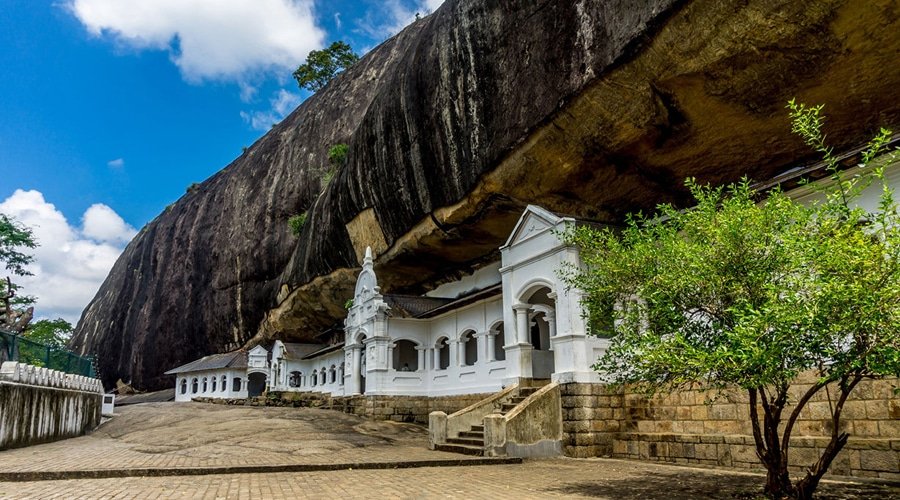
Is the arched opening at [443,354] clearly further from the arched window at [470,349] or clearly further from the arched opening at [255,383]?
the arched opening at [255,383]

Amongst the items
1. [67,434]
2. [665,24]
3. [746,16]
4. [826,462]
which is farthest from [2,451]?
[746,16]

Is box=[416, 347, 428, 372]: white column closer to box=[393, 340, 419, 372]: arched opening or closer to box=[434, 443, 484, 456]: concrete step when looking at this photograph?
box=[393, 340, 419, 372]: arched opening

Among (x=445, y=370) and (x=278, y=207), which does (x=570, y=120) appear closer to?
(x=445, y=370)

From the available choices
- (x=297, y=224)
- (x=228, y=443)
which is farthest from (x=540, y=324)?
(x=297, y=224)

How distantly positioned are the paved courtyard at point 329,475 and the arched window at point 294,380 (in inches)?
798

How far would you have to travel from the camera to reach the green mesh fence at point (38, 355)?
47.4ft

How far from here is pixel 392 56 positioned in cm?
3838

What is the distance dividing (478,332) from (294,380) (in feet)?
72.8

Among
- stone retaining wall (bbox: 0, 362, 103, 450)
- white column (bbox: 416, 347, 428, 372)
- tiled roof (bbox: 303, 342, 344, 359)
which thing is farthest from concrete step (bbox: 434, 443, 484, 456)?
tiled roof (bbox: 303, 342, 344, 359)

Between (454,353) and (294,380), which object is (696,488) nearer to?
(454,353)

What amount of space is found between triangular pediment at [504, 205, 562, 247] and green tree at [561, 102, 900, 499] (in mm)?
5874

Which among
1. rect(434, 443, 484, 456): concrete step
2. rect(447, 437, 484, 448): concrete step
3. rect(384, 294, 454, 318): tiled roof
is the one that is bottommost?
rect(434, 443, 484, 456): concrete step

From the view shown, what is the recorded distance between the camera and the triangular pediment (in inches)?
616

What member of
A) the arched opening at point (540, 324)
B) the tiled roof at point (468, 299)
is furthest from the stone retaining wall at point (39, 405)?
the arched opening at point (540, 324)
